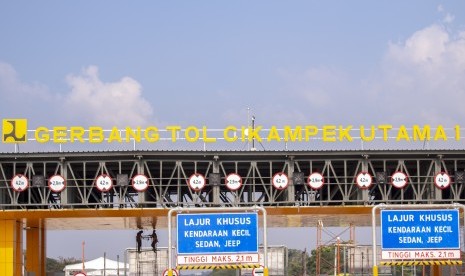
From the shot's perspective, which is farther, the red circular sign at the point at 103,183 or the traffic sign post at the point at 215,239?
the red circular sign at the point at 103,183

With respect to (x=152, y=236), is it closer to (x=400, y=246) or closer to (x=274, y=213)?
(x=274, y=213)

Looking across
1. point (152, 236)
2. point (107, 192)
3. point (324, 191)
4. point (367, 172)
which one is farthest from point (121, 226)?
point (367, 172)

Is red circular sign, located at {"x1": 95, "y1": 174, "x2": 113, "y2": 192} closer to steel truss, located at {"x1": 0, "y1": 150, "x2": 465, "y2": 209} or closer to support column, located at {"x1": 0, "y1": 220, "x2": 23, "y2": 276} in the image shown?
steel truss, located at {"x1": 0, "y1": 150, "x2": 465, "y2": 209}

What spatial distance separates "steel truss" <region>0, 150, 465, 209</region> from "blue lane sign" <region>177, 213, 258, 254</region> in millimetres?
22826

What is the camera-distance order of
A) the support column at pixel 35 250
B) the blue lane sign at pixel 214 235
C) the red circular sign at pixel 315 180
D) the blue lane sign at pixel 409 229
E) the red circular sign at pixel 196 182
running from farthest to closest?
the support column at pixel 35 250, the red circular sign at pixel 315 180, the red circular sign at pixel 196 182, the blue lane sign at pixel 214 235, the blue lane sign at pixel 409 229

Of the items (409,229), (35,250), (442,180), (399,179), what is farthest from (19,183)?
(409,229)

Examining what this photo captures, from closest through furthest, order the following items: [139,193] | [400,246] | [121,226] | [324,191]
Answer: [400,246], [139,193], [324,191], [121,226]

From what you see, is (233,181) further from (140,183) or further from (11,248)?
(11,248)

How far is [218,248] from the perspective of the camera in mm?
33844

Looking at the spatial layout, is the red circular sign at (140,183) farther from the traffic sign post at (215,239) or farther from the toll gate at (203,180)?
the traffic sign post at (215,239)

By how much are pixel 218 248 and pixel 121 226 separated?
3729 centimetres

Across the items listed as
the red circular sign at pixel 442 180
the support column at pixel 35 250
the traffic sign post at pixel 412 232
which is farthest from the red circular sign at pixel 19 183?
the traffic sign post at pixel 412 232

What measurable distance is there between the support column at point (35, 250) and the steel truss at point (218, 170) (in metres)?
4.94

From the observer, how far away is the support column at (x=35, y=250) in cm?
6462
